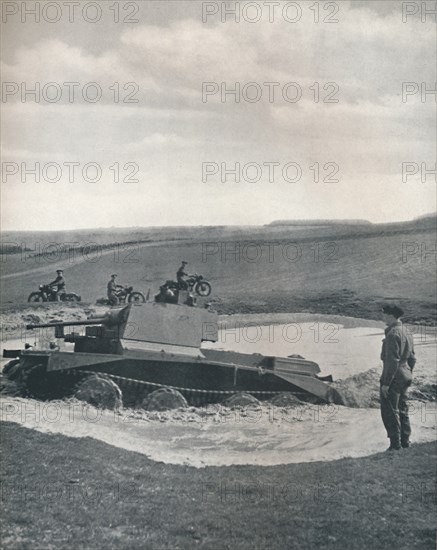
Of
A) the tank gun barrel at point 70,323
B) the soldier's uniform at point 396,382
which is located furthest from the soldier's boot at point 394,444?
the tank gun barrel at point 70,323

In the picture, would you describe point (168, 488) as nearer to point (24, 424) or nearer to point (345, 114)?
point (24, 424)

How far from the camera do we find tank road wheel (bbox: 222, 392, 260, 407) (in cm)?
548

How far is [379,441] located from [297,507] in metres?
0.82

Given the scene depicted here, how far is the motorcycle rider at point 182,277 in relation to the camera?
5512mm

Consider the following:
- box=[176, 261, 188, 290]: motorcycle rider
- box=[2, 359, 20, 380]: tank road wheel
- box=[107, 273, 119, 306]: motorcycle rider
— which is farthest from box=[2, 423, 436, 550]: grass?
box=[176, 261, 188, 290]: motorcycle rider

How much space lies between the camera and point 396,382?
18.5 ft

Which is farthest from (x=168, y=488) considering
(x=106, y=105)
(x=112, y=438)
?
(x=106, y=105)

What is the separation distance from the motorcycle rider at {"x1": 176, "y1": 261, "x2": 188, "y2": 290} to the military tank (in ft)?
0.17

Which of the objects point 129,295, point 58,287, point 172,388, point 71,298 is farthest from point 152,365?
point 58,287

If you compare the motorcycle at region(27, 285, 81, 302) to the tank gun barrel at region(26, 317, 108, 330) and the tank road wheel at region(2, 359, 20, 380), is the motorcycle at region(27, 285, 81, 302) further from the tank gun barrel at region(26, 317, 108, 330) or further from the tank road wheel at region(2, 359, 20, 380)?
the tank road wheel at region(2, 359, 20, 380)

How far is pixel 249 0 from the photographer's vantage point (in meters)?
5.56

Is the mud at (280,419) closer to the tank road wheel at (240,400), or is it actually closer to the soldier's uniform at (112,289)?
the tank road wheel at (240,400)

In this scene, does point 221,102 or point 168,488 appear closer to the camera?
point 168,488

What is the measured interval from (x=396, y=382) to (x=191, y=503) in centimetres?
180
